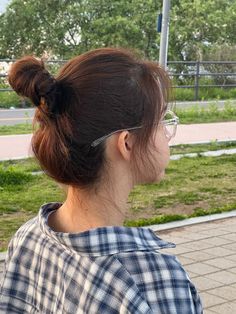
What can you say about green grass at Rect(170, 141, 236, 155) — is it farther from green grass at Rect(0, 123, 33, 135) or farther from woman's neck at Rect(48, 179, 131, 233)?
woman's neck at Rect(48, 179, 131, 233)

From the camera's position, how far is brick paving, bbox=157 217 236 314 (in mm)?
4648

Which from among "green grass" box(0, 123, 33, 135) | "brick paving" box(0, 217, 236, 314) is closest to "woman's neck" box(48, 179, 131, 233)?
"brick paving" box(0, 217, 236, 314)

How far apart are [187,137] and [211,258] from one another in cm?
725

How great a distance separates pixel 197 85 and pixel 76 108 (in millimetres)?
21018

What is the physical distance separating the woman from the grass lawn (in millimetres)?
4028

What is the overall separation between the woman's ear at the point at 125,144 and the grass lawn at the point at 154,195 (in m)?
4.13

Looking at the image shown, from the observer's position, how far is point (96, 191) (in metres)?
1.67

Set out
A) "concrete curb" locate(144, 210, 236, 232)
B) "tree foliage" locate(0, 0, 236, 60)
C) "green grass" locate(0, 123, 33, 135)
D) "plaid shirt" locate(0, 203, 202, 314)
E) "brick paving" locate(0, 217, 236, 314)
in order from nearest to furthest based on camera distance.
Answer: "plaid shirt" locate(0, 203, 202, 314)
"brick paving" locate(0, 217, 236, 314)
"concrete curb" locate(144, 210, 236, 232)
"green grass" locate(0, 123, 33, 135)
"tree foliage" locate(0, 0, 236, 60)

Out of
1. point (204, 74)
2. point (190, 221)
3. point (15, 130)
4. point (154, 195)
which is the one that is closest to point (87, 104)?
point (190, 221)

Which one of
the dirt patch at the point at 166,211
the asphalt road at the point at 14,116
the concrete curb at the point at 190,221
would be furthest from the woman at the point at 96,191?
the asphalt road at the point at 14,116

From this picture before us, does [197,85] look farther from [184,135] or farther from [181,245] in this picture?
[181,245]

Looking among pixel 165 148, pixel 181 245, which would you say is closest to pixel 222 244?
pixel 181 245

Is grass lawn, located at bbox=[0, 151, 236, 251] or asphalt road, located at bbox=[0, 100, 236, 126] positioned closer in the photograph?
grass lawn, located at bbox=[0, 151, 236, 251]

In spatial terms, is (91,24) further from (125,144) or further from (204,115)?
(125,144)
